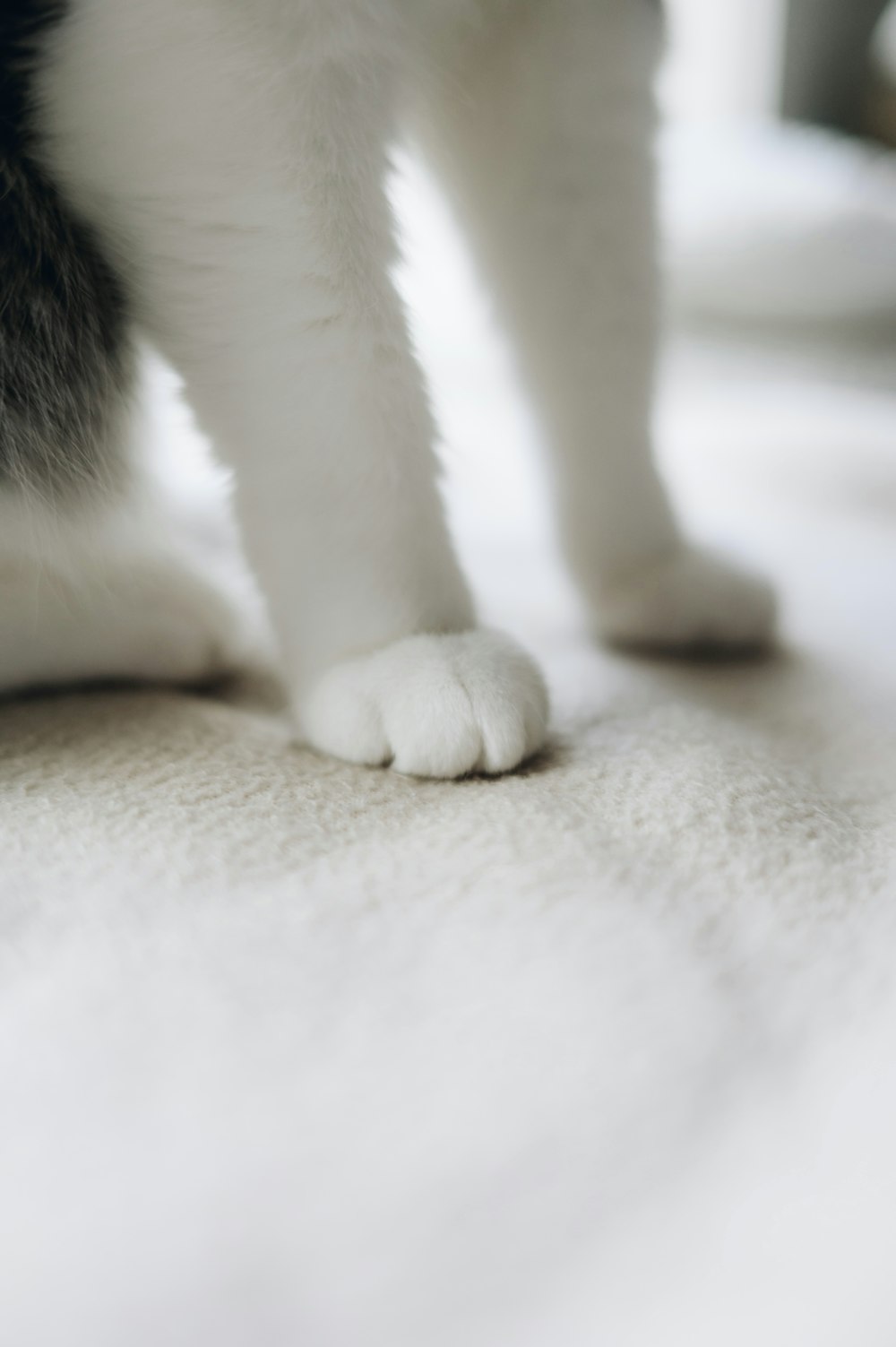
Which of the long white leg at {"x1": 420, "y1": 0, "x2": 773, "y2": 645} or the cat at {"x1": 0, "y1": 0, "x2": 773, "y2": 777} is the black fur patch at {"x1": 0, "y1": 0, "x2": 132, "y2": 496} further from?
the long white leg at {"x1": 420, "y1": 0, "x2": 773, "y2": 645}

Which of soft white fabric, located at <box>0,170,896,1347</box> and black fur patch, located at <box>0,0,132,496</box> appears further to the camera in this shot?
black fur patch, located at <box>0,0,132,496</box>

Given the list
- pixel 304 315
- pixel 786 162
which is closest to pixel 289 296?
pixel 304 315

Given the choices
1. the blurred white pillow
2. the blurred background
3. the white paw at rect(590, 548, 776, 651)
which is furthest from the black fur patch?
the blurred white pillow

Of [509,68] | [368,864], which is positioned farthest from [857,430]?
[368,864]

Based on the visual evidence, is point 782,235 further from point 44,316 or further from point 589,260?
point 44,316

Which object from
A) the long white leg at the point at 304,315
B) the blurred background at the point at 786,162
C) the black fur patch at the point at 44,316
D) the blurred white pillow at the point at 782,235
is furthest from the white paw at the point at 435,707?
the blurred white pillow at the point at 782,235

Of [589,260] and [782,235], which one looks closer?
[589,260]

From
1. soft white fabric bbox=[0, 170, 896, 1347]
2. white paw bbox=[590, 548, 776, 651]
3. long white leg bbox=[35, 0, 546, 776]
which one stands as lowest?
soft white fabric bbox=[0, 170, 896, 1347]

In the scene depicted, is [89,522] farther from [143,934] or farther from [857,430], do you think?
[857,430]
